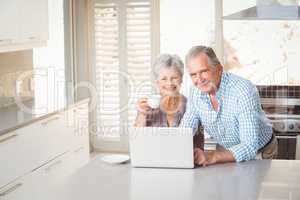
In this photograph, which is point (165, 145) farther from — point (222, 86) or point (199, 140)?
point (222, 86)

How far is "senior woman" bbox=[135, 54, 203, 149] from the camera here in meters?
2.73

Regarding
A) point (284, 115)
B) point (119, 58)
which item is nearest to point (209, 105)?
point (284, 115)

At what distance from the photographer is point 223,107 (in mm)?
2754

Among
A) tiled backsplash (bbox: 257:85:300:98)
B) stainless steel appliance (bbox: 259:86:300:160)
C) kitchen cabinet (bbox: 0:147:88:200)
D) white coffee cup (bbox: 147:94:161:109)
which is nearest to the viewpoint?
kitchen cabinet (bbox: 0:147:88:200)

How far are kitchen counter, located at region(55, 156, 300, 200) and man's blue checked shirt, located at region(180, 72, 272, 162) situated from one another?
0.12 meters

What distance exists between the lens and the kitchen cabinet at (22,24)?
395 cm

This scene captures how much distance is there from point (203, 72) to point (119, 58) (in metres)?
3.88

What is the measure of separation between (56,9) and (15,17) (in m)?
2.18

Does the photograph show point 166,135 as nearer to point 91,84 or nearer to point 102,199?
point 102,199

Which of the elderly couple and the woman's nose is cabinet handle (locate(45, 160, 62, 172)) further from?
the woman's nose

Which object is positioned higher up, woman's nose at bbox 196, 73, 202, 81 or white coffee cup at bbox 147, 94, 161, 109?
woman's nose at bbox 196, 73, 202, 81

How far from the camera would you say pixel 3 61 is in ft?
14.8

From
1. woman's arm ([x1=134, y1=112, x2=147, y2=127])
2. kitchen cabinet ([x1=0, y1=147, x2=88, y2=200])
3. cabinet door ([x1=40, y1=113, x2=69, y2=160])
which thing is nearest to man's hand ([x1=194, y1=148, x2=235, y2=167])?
woman's arm ([x1=134, y1=112, x2=147, y2=127])

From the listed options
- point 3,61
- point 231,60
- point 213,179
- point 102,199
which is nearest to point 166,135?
point 213,179
